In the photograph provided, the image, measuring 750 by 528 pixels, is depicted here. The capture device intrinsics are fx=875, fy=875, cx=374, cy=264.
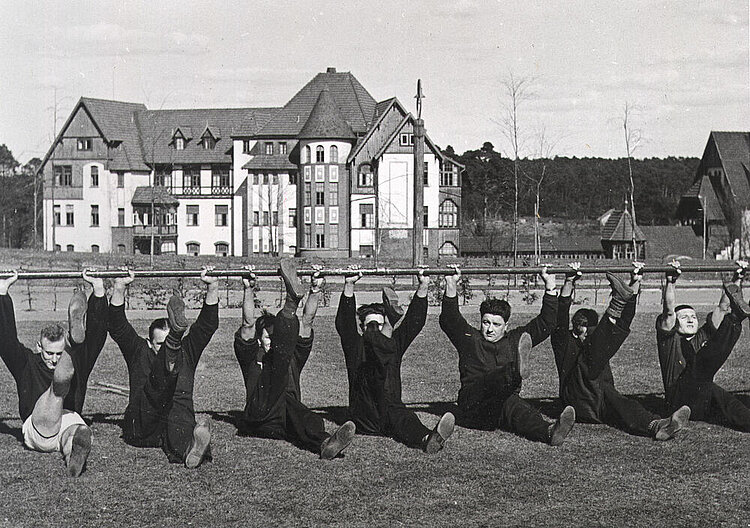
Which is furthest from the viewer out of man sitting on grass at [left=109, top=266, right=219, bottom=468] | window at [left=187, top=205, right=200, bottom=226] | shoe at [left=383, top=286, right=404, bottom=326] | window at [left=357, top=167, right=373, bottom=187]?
window at [left=187, top=205, right=200, bottom=226]

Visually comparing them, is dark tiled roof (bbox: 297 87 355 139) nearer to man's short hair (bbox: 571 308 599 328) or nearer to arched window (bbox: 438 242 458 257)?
arched window (bbox: 438 242 458 257)

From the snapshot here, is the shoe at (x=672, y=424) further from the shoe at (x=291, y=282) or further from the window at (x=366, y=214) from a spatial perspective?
the window at (x=366, y=214)

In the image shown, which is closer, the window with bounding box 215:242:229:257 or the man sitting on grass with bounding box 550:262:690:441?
the man sitting on grass with bounding box 550:262:690:441

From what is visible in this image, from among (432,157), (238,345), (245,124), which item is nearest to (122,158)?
(245,124)

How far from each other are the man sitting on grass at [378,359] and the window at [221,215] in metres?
54.0

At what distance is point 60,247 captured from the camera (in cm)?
6162

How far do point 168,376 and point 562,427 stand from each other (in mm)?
3454

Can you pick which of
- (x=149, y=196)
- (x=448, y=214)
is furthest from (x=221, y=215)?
(x=448, y=214)

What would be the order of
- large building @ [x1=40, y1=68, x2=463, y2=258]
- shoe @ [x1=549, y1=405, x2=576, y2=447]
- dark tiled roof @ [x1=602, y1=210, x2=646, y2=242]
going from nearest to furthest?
shoe @ [x1=549, y1=405, x2=576, y2=447] < large building @ [x1=40, y1=68, x2=463, y2=258] < dark tiled roof @ [x1=602, y1=210, x2=646, y2=242]

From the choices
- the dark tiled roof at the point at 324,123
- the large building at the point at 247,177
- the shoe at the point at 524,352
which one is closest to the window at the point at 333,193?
the large building at the point at 247,177

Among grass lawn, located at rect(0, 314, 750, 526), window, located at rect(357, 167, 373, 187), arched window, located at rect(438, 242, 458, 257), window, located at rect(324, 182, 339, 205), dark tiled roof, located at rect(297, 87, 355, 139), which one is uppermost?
dark tiled roof, located at rect(297, 87, 355, 139)

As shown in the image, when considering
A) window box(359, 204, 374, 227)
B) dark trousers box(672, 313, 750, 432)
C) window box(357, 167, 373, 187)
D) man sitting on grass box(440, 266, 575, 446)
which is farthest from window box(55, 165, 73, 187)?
dark trousers box(672, 313, 750, 432)

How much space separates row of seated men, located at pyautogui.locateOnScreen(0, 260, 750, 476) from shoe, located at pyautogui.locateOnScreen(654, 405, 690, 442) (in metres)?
0.01

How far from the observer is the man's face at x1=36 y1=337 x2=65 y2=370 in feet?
24.2
